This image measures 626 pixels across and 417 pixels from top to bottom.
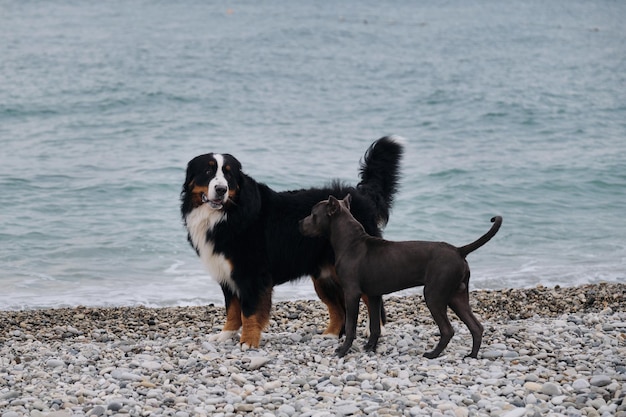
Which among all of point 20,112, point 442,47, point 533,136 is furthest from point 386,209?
point 442,47

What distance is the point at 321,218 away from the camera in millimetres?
6711

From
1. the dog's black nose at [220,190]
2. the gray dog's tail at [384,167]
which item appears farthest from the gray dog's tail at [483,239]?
the dog's black nose at [220,190]

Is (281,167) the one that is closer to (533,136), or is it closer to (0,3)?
A: (533,136)

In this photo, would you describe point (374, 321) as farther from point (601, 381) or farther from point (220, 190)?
point (601, 381)

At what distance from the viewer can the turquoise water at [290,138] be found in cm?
1195

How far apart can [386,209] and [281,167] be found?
978 cm

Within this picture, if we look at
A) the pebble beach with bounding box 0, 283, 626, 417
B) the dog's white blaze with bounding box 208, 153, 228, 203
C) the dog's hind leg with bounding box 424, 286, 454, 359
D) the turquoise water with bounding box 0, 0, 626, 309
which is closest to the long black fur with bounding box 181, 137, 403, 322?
the dog's white blaze with bounding box 208, 153, 228, 203

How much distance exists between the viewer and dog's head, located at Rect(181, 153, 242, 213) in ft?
22.1

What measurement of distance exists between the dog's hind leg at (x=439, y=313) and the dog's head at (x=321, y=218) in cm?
88

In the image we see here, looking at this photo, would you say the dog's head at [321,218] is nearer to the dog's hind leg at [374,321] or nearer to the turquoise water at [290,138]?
the dog's hind leg at [374,321]

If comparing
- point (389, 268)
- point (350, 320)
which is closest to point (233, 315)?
point (350, 320)

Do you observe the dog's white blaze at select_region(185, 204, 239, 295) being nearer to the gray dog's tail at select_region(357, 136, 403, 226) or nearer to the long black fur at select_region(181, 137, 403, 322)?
the long black fur at select_region(181, 137, 403, 322)

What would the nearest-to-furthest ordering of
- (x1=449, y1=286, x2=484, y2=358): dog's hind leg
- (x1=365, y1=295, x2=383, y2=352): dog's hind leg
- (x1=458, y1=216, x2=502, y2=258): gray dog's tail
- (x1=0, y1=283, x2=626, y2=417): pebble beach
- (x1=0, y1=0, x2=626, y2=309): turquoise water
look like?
(x1=0, y1=283, x2=626, y2=417): pebble beach → (x1=458, y1=216, x2=502, y2=258): gray dog's tail → (x1=449, y1=286, x2=484, y2=358): dog's hind leg → (x1=365, y1=295, x2=383, y2=352): dog's hind leg → (x1=0, y1=0, x2=626, y2=309): turquoise water

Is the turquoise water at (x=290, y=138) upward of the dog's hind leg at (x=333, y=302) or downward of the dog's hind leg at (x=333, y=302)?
downward
